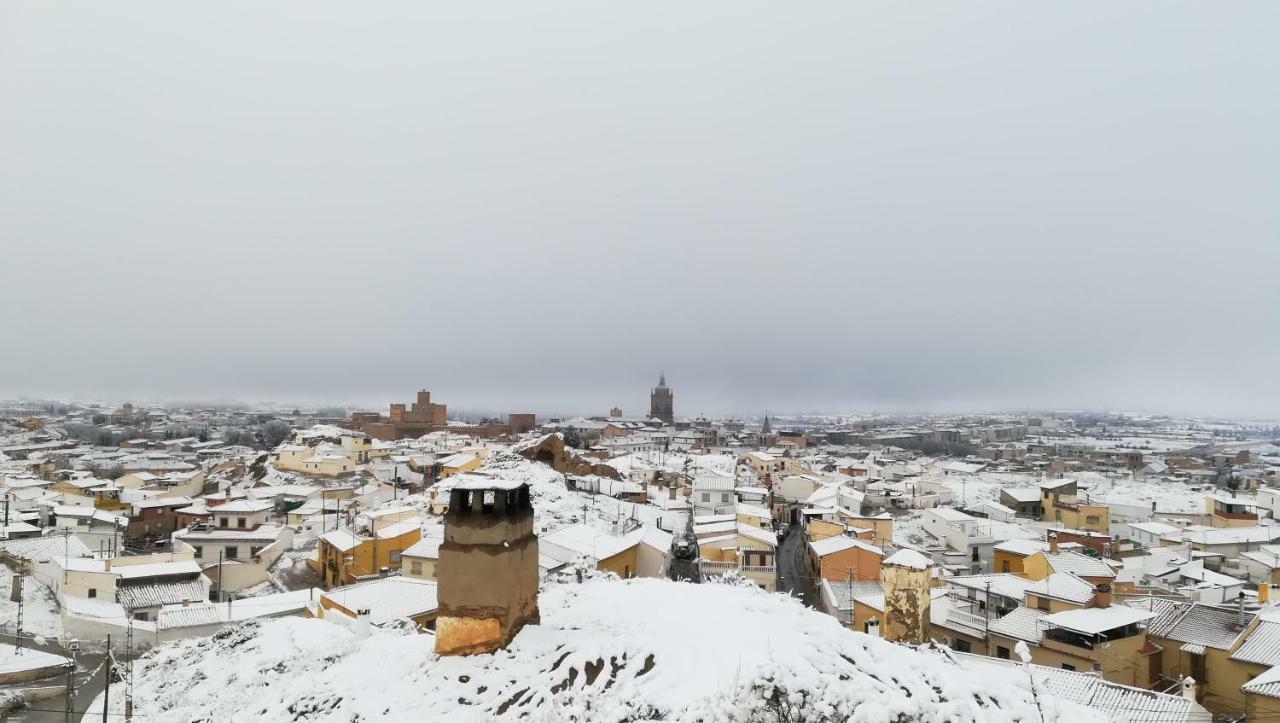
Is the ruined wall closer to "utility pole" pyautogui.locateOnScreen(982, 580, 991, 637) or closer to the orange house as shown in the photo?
"utility pole" pyautogui.locateOnScreen(982, 580, 991, 637)

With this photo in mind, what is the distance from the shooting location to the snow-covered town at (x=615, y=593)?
328 inches

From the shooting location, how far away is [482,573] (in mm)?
9953

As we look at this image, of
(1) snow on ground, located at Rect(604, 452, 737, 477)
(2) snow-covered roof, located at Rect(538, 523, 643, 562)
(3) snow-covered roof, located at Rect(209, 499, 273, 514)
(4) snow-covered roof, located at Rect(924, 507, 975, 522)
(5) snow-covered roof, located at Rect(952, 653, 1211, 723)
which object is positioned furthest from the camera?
(1) snow on ground, located at Rect(604, 452, 737, 477)

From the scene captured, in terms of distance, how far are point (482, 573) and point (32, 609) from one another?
2535 cm

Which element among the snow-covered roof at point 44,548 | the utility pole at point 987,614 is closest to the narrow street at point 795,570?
the utility pole at point 987,614

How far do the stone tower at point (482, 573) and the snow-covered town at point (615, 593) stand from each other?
37mm

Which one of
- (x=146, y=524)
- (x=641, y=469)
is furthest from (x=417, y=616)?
(x=641, y=469)

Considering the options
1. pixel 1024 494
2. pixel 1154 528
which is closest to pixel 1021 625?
pixel 1154 528

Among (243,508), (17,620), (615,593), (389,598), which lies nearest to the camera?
(615,593)

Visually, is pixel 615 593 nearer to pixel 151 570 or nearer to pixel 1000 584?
pixel 1000 584

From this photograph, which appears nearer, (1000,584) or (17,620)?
(17,620)

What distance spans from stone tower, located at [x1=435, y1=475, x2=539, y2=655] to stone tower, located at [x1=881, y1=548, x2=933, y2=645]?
45.3 feet

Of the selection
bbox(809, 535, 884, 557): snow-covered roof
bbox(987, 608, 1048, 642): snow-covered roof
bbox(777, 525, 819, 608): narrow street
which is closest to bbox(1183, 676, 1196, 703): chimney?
bbox(987, 608, 1048, 642): snow-covered roof

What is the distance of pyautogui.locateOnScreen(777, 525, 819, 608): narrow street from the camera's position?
96.4 ft
